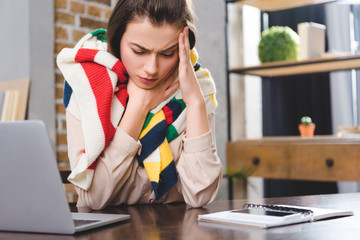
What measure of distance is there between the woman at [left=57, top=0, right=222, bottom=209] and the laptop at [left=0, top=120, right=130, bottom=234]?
418mm

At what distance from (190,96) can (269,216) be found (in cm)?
55

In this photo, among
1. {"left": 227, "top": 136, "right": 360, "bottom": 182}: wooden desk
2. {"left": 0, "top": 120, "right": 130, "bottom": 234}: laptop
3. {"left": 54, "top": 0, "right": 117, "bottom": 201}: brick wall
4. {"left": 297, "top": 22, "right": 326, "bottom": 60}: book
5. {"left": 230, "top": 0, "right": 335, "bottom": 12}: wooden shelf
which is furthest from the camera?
{"left": 230, "top": 0, "right": 335, "bottom": 12}: wooden shelf

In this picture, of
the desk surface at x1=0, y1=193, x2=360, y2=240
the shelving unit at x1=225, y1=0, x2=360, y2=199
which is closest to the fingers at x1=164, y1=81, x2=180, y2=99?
the desk surface at x1=0, y1=193, x2=360, y2=240

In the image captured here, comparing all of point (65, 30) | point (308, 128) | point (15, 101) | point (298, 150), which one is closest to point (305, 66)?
point (308, 128)

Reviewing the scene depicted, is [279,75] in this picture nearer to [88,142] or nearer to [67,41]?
[67,41]

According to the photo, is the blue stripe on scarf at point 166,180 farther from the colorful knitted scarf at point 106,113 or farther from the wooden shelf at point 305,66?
the wooden shelf at point 305,66

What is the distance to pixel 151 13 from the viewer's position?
129cm

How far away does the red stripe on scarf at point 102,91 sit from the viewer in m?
1.29

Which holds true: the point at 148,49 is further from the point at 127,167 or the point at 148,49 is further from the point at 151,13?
the point at 127,167

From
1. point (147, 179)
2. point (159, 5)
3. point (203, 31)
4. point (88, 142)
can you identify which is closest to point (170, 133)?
point (147, 179)

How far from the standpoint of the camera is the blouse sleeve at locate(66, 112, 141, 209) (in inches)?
50.1

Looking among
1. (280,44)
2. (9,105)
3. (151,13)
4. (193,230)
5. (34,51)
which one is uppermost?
(280,44)

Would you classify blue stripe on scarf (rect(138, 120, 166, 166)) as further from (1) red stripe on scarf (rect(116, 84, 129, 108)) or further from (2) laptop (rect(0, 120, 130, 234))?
(2) laptop (rect(0, 120, 130, 234))

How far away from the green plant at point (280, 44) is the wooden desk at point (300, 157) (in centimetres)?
54
